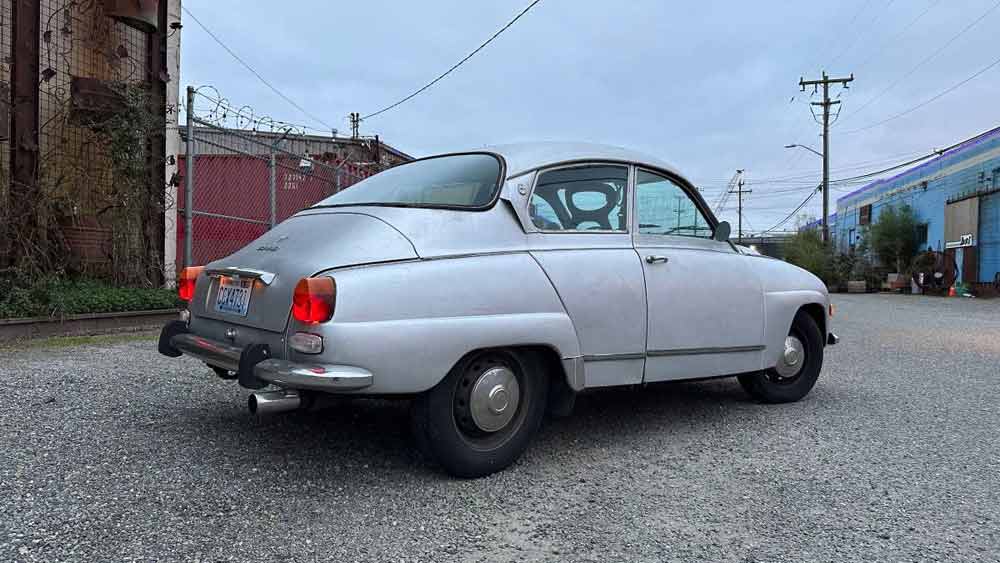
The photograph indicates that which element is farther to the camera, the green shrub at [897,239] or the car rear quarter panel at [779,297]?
the green shrub at [897,239]

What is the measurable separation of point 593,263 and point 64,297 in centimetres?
590

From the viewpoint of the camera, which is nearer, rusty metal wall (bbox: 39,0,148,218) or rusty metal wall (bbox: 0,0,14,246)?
rusty metal wall (bbox: 0,0,14,246)

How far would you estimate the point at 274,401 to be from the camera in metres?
2.78

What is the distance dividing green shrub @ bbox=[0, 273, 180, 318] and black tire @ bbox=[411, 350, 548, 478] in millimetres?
5529

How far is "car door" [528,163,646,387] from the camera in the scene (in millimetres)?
3451

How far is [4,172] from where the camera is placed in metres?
7.34

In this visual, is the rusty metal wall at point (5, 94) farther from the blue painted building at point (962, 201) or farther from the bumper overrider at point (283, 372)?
the blue painted building at point (962, 201)

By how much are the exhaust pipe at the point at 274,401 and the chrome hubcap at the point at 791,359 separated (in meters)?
3.25

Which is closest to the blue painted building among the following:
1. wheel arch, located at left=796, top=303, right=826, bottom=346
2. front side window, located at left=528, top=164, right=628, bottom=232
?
wheel arch, located at left=796, top=303, right=826, bottom=346

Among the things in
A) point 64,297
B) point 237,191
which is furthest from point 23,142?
point 237,191

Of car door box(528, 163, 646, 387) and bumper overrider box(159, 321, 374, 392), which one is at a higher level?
car door box(528, 163, 646, 387)

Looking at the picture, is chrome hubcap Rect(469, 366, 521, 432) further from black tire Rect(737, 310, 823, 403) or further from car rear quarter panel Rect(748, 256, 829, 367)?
black tire Rect(737, 310, 823, 403)

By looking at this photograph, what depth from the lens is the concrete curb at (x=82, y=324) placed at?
21.7 ft

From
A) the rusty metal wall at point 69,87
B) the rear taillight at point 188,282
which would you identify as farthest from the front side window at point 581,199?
the rusty metal wall at point 69,87
